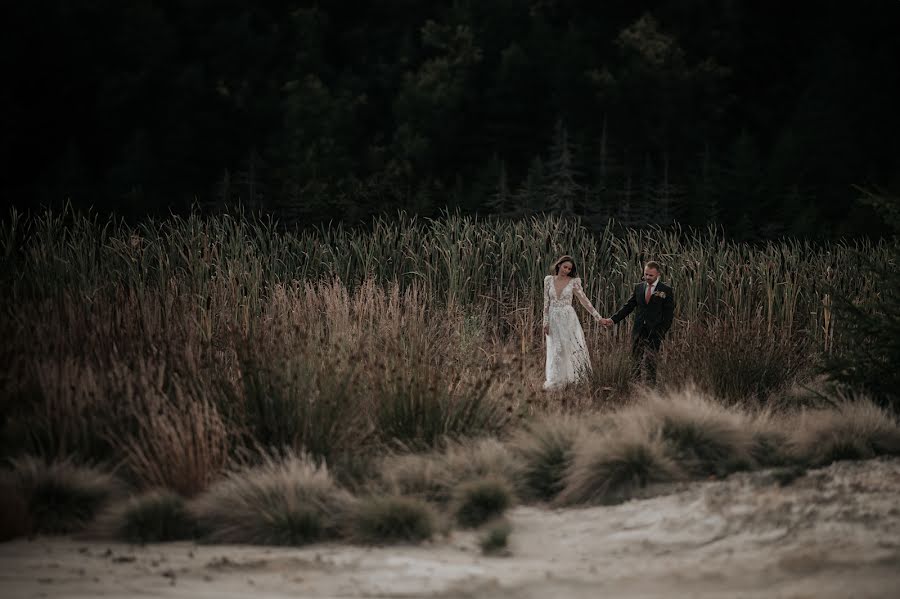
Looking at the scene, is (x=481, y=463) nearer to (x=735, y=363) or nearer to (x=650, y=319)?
(x=735, y=363)

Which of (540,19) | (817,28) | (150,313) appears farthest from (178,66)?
(150,313)

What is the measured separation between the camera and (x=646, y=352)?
10.2 meters

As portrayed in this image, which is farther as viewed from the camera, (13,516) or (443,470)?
(443,470)

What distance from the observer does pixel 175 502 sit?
5715 mm

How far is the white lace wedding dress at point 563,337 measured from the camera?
34.5 feet

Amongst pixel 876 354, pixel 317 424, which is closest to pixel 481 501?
pixel 317 424

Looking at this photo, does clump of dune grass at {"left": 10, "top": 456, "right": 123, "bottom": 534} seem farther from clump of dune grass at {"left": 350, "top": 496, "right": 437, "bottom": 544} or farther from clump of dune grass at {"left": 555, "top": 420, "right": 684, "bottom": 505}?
clump of dune grass at {"left": 555, "top": 420, "right": 684, "bottom": 505}

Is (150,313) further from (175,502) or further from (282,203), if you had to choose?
(282,203)

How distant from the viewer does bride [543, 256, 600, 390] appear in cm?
1051

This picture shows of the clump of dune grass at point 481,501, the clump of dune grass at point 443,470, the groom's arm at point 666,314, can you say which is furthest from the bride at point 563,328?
the clump of dune grass at point 481,501

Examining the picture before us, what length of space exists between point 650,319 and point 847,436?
3.74 metres

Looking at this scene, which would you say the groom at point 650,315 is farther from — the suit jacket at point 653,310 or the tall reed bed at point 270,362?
the tall reed bed at point 270,362

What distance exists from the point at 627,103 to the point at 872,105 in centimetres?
871

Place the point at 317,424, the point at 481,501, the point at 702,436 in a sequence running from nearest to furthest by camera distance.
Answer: the point at 481,501
the point at 317,424
the point at 702,436
